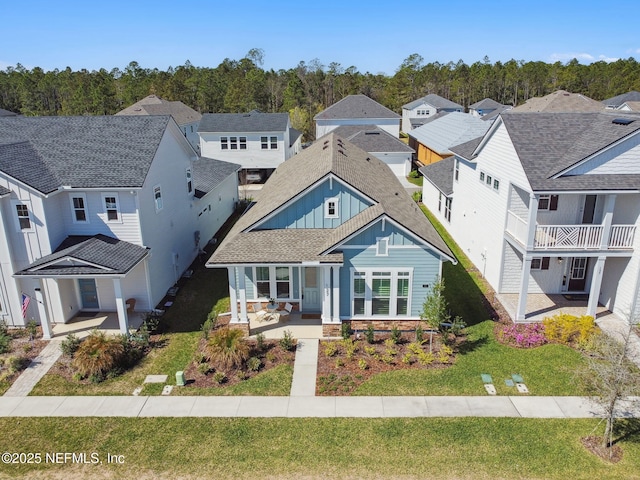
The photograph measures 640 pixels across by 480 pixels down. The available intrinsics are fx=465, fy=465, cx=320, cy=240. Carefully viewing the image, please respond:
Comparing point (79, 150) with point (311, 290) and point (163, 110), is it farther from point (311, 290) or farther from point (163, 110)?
point (163, 110)

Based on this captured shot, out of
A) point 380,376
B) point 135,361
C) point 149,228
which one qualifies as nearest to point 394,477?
point 380,376

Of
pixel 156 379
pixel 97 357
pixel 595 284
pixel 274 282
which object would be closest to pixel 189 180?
pixel 274 282

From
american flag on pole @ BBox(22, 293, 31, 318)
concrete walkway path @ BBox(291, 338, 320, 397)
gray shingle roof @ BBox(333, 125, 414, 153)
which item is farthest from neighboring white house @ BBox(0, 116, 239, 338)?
gray shingle roof @ BBox(333, 125, 414, 153)

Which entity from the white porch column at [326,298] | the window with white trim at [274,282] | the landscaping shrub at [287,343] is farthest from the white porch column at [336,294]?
the window with white trim at [274,282]

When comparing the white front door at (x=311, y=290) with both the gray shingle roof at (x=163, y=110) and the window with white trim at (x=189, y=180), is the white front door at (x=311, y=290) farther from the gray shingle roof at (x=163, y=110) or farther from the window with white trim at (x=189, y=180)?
the gray shingle roof at (x=163, y=110)

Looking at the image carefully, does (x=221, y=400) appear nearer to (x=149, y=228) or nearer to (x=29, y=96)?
(x=149, y=228)

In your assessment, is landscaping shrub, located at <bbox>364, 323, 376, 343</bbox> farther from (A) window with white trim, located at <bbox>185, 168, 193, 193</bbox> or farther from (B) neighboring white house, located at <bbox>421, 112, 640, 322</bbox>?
(A) window with white trim, located at <bbox>185, 168, 193, 193</bbox>

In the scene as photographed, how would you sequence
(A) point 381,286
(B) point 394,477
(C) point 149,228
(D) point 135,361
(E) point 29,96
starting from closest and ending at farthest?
(B) point 394,477, (D) point 135,361, (A) point 381,286, (C) point 149,228, (E) point 29,96
